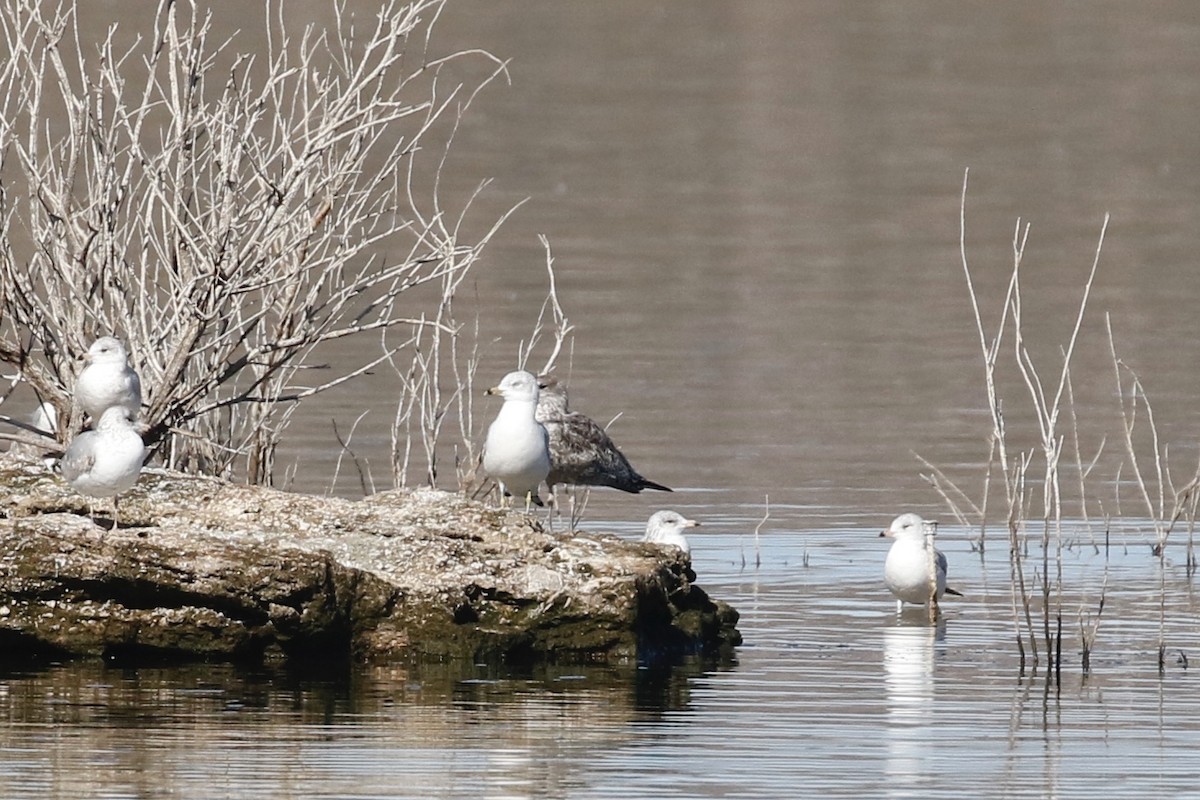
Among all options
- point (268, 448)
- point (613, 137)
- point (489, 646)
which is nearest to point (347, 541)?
point (489, 646)

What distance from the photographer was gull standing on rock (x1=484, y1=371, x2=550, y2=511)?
488 inches

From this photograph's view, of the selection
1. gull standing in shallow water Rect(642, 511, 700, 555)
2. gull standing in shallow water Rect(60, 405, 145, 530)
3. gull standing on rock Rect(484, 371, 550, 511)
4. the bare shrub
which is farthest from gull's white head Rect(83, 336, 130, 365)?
gull standing in shallow water Rect(642, 511, 700, 555)

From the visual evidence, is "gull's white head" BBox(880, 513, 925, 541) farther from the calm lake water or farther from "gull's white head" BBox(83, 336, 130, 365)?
"gull's white head" BBox(83, 336, 130, 365)

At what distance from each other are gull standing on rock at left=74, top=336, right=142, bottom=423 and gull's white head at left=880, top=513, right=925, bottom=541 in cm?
406

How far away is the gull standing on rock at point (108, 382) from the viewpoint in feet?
37.4

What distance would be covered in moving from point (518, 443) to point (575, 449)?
226cm

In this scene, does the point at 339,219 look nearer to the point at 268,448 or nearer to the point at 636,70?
the point at 268,448

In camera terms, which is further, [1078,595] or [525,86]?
[525,86]

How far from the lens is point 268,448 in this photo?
13.9m

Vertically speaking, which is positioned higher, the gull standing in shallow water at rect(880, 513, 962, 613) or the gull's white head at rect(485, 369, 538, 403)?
the gull's white head at rect(485, 369, 538, 403)

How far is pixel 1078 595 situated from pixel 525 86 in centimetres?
3675

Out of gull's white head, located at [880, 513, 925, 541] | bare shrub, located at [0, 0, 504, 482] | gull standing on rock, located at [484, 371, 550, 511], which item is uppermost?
bare shrub, located at [0, 0, 504, 482]

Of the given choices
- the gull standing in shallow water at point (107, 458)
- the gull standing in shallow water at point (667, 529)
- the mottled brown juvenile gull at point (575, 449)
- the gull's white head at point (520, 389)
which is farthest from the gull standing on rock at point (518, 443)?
the gull standing in shallow water at point (107, 458)

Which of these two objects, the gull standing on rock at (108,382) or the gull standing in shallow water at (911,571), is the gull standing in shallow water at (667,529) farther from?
the gull standing on rock at (108,382)
